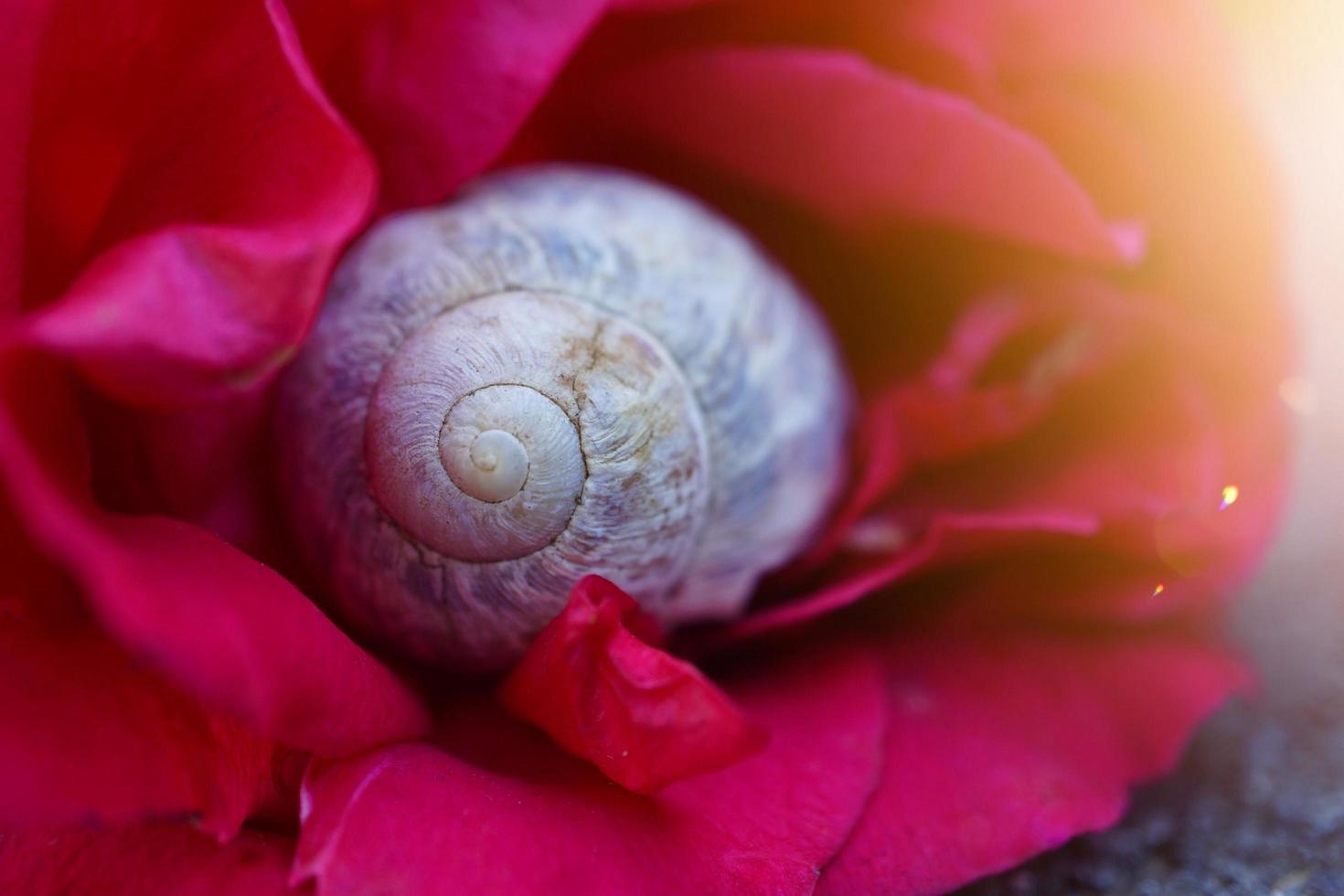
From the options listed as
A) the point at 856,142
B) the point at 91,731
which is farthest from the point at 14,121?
the point at 856,142

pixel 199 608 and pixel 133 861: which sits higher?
pixel 199 608

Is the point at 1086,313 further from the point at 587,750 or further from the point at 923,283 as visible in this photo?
the point at 587,750

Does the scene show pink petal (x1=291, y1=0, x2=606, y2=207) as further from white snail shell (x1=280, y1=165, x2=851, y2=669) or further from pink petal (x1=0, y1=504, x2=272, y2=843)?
pink petal (x1=0, y1=504, x2=272, y2=843)

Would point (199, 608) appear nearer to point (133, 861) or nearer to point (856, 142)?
point (133, 861)

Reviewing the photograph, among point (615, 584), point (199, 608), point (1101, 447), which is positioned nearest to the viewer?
point (199, 608)

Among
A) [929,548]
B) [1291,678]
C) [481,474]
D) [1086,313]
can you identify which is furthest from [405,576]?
[1291,678]

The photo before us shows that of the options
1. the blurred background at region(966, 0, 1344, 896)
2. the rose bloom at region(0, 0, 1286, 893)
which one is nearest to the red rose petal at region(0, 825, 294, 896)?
the rose bloom at region(0, 0, 1286, 893)
